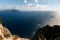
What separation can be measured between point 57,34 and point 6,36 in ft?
61.9

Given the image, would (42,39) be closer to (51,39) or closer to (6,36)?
(51,39)

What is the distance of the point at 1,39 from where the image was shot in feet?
130

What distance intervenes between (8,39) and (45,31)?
14.9 m

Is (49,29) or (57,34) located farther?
Result: (49,29)

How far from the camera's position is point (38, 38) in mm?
28422

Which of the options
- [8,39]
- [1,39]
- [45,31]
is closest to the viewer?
[45,31]

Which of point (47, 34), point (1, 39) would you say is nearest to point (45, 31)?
point (47, 34)

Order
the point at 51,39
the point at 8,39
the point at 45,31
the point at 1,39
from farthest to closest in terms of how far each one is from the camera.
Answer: the point at 8,39, the point at 1,39, the point at 45,31, the point at 51,39

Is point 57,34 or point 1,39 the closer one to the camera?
point 57,34

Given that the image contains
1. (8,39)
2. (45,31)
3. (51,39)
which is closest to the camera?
(51,39)

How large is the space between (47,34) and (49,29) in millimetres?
2195

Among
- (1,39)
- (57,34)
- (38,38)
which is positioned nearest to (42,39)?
(38,38)

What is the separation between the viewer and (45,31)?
98.3 feet

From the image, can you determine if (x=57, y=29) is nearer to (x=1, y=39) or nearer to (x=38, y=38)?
(x=38, y=38)
